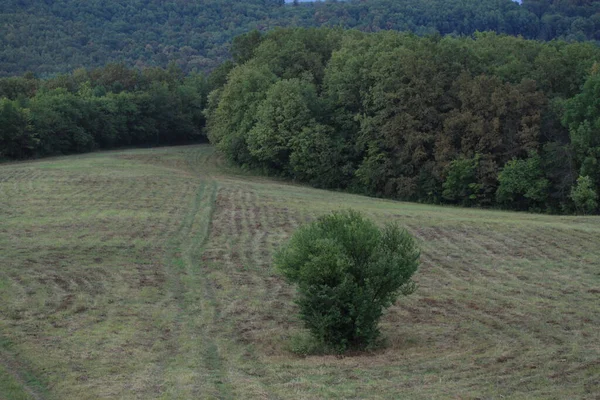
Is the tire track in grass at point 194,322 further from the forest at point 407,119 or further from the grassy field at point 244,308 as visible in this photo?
the forest at point 407,119

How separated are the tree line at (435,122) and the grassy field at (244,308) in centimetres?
1315

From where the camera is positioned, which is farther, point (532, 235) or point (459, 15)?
point (459, 15)

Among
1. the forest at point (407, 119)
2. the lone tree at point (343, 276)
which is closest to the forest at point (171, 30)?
the forest at point (407, 119)

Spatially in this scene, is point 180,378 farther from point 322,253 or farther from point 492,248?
point 492,248

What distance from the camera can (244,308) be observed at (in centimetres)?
2286

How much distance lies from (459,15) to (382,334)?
6368 inches

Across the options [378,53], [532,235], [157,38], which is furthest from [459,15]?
[532,235]

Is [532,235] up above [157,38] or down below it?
below

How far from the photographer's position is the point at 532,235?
37.5 m

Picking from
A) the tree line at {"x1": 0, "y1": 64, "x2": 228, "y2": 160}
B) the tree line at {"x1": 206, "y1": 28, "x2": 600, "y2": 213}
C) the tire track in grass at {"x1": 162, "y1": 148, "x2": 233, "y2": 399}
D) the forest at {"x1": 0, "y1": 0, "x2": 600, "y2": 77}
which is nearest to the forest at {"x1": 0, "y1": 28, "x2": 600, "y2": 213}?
the tree line at {"x1": 206, "y1": 28, "x2": 600, "y2": 213}

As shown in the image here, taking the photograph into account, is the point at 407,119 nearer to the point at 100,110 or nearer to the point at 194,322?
the point at 100,110

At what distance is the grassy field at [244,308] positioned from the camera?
14383 millimetres

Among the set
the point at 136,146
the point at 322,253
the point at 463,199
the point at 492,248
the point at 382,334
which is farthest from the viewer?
the point at 136,146

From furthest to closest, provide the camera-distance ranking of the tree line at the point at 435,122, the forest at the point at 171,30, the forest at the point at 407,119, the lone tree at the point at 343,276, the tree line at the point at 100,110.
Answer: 1. the forest at the point at 171,30
2. the tree line at the point at 100,110
3. the forest at the point at 407,119
4. the tree line at the point at 435,122
5. the lone tree at the point at 343,276
